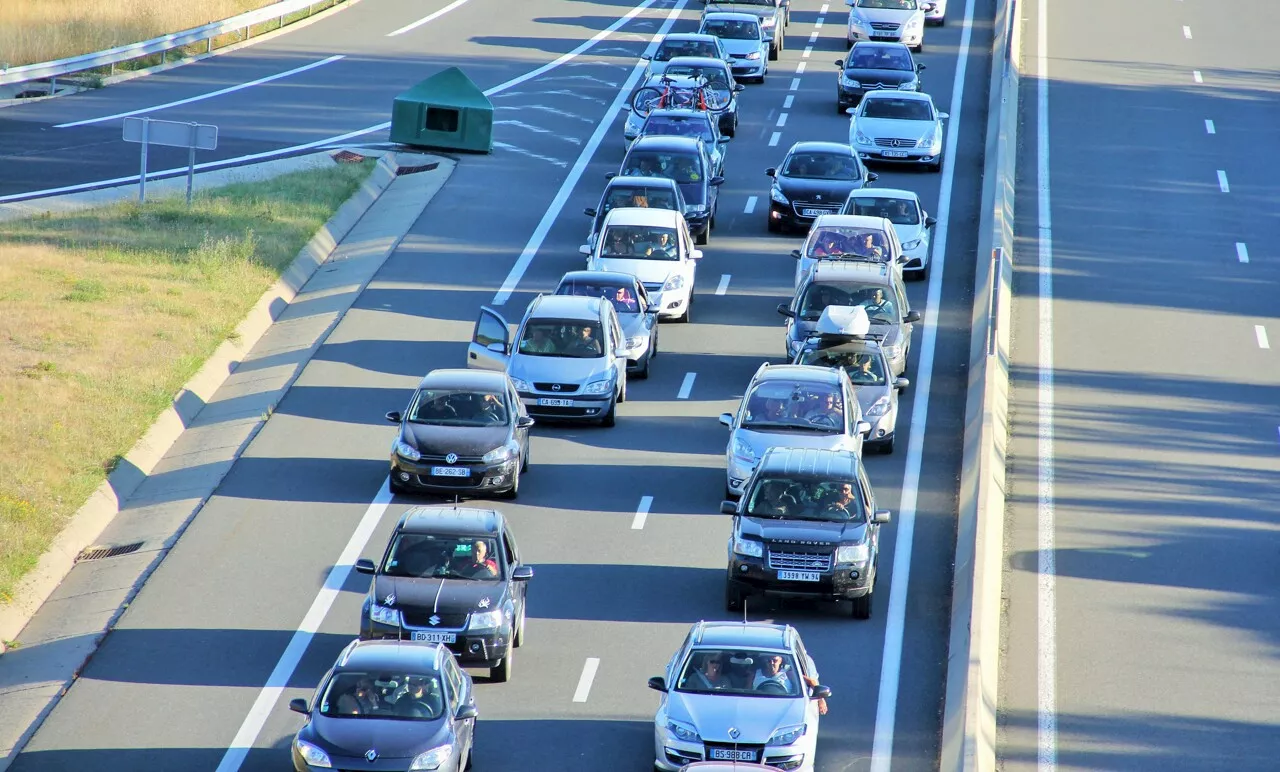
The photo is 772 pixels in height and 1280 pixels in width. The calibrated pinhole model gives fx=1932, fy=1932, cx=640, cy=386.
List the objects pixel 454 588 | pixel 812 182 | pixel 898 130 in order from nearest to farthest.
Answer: pixel 454 588
pixel 812 182
pixel 898 130

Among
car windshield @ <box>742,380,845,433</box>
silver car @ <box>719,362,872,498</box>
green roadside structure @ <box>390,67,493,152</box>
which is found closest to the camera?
silver car @ <box>719,362,872,498</box>

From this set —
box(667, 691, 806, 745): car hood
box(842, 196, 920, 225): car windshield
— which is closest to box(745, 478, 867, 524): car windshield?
box(667, 691, 806, 745): car hood

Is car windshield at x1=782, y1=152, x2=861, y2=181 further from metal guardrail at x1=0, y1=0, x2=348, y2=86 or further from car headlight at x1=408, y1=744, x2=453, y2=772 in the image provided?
car headlight at x1=408, y1=744, x2=453, y2=772

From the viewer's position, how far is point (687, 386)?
3005 cm

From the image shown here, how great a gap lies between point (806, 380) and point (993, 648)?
590cm

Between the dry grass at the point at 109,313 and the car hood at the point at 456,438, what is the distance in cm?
422

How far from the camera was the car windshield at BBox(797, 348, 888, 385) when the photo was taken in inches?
1075

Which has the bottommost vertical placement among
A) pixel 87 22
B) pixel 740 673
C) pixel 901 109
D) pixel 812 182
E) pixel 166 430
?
pixel 166 430

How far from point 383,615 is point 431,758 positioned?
10.8 feet

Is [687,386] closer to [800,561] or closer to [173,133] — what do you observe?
[800,561]

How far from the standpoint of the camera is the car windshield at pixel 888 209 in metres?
35.2

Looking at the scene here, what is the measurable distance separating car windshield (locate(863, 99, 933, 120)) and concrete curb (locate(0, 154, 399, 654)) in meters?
11.2

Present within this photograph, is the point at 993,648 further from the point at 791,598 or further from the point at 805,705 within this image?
the point at 805,705

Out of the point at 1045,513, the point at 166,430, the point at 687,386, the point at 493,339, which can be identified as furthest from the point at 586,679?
the point at 687,386
